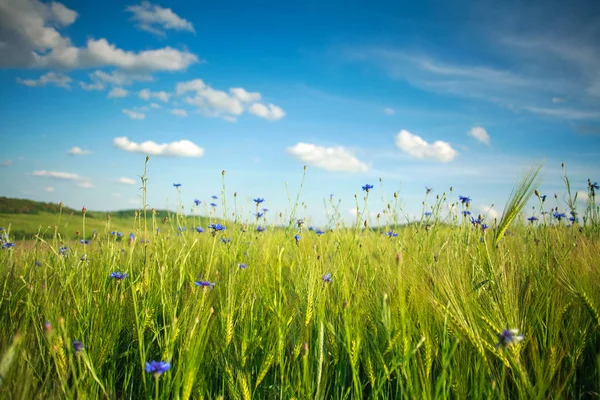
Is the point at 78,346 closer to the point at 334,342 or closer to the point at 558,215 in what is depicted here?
the point at 334,342

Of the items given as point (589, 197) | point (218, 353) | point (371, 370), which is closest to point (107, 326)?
point (218, 353)

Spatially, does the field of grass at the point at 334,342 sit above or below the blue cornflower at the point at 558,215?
below

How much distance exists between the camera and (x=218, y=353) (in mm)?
1745

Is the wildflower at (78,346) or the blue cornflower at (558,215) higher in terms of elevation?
the blue cornflower at (558,215)

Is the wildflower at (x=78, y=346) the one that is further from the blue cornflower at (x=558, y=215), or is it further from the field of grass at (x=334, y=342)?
the blue cornflower at (x=558, y=215)

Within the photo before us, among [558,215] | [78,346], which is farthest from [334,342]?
[558,215]

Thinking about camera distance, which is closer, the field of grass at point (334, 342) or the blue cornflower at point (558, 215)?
the field of grass at point (334, 342)

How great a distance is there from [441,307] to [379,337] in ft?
1.29

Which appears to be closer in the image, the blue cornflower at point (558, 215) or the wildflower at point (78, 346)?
the wildflower at point (78, 346)

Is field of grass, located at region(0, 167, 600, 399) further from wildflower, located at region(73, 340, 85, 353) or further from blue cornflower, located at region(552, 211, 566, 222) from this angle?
blue cornflower, located at region(552, 211, 566, 222)

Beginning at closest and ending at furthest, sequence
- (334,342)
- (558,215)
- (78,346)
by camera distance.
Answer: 1. (78,346)
2. (334,342)
3. (558,215)

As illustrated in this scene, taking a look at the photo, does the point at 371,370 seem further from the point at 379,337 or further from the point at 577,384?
the point at 577,384

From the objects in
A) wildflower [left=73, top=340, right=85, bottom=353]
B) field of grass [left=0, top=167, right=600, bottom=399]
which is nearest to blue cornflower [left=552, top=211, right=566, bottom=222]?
field of grass [left=0, top=167, right=600, bottom=399]

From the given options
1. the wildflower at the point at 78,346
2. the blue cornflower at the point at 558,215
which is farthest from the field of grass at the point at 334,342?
the blue cornflower at the point at 558,215
